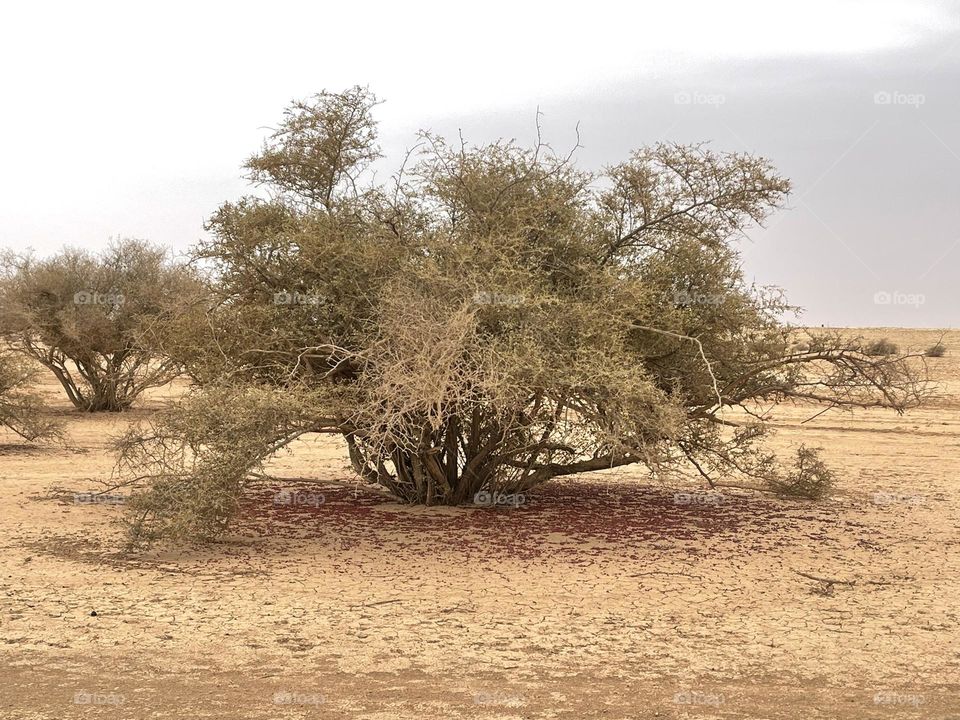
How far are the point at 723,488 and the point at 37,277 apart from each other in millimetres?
18410

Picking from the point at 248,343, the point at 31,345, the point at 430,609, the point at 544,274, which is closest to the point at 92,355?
the point at 31,345

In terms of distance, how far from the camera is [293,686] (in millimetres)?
7129

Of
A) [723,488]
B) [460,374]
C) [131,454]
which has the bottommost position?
[723,488]

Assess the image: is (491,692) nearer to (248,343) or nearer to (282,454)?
(248,343)
